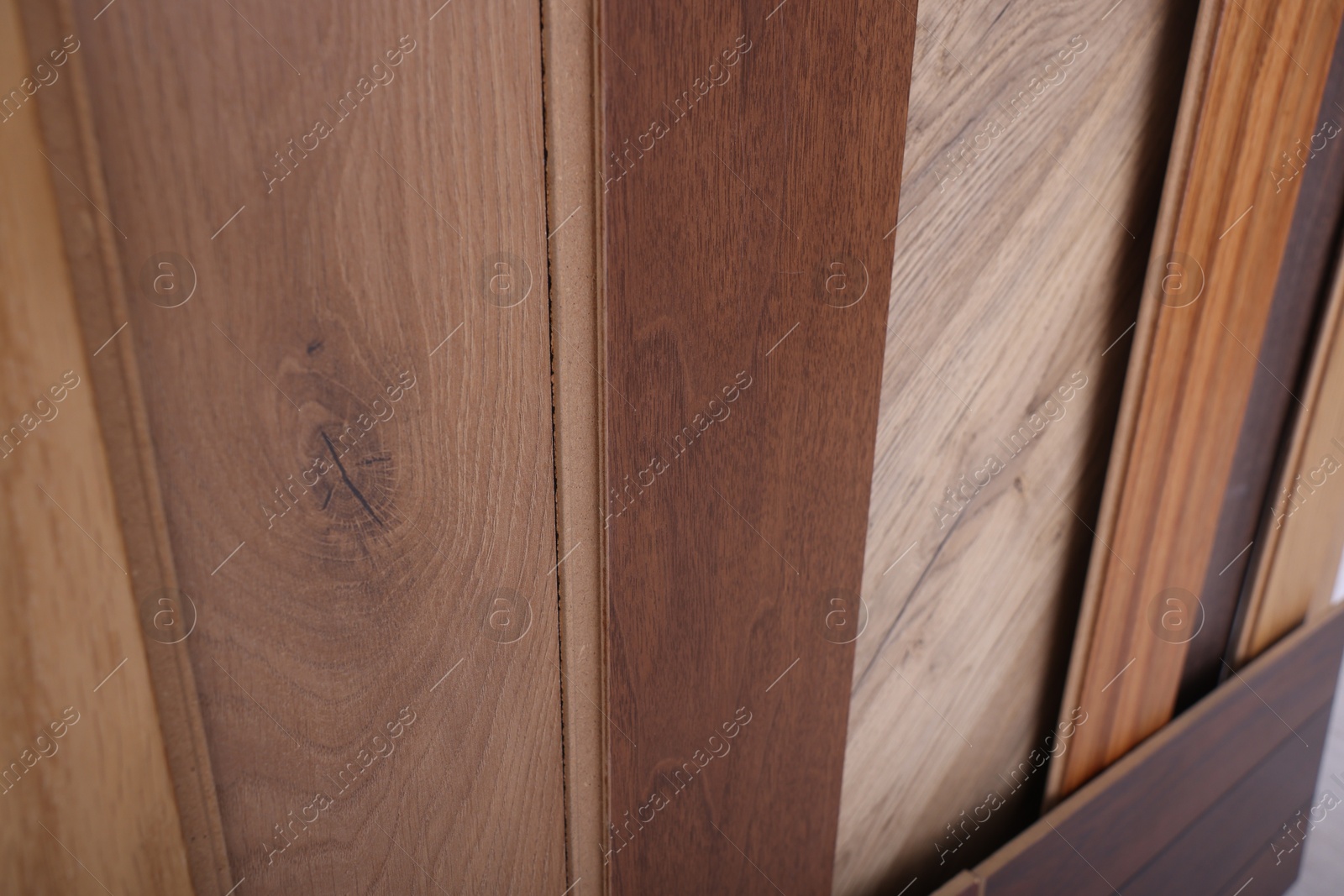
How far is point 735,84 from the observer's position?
0.83 metres

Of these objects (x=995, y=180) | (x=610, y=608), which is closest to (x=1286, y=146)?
(x=995, y=180)

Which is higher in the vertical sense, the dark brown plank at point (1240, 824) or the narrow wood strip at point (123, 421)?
the narrow wood strip at point (123, 421)

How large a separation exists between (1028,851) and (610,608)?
37.6 inches

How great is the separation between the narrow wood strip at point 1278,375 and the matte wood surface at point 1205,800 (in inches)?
4.5

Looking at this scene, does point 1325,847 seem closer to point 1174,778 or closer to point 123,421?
point 1174,778

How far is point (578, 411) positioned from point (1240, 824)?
188 centimetres

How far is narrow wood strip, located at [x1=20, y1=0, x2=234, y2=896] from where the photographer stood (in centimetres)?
56

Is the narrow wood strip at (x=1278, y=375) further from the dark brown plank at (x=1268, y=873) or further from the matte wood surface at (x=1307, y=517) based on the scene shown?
the dark brown plank at (x=1268, y=873)

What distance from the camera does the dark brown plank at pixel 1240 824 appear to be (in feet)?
5.56

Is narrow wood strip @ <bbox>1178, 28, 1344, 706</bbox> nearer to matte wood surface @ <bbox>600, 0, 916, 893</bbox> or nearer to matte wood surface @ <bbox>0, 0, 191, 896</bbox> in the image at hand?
matte wood surface @ <bbox>600, 0, 916, 893</bbox>

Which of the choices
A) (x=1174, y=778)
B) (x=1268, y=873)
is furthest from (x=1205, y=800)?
(x=1268, y=873)

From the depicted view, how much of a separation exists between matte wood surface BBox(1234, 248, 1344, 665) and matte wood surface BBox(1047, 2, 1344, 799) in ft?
0.39

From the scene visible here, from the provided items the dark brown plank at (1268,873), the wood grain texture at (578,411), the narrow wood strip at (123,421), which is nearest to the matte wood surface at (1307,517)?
the dark brown plank at (1268,873)

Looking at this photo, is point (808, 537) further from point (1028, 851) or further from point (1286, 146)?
point (1286, 146)
